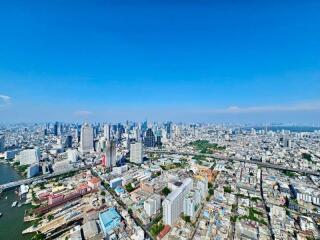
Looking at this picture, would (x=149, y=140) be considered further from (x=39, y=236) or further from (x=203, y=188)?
(x=39, y=236)

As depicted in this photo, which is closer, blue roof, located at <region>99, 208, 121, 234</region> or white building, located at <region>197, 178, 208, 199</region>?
blue roof, located at <region>99, 208, 121, 234</region>

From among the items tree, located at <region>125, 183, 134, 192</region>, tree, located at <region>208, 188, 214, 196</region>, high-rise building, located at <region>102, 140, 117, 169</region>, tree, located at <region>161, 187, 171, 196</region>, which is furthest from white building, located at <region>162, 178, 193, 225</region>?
high-rise building, located at <region>102, 140, 117, 169</region>

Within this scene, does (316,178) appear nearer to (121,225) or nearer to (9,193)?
(121,225)

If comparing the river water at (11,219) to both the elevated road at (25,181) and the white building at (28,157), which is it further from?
the white building at (28,157)

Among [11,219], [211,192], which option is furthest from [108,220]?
[211,192]

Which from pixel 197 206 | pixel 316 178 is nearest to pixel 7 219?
pixel 197 206

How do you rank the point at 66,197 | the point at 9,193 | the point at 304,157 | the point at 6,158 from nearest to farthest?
1. the point at 66,197
2. the point at 9,193
3. the point at 6,158
4. the point at 304,157

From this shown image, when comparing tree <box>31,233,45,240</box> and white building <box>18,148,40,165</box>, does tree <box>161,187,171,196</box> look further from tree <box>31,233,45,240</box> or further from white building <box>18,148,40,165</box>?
white building <box>18,148,40,165</box>

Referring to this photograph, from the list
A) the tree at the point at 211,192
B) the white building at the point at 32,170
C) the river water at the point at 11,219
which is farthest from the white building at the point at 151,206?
the white building at the point at 32,170
